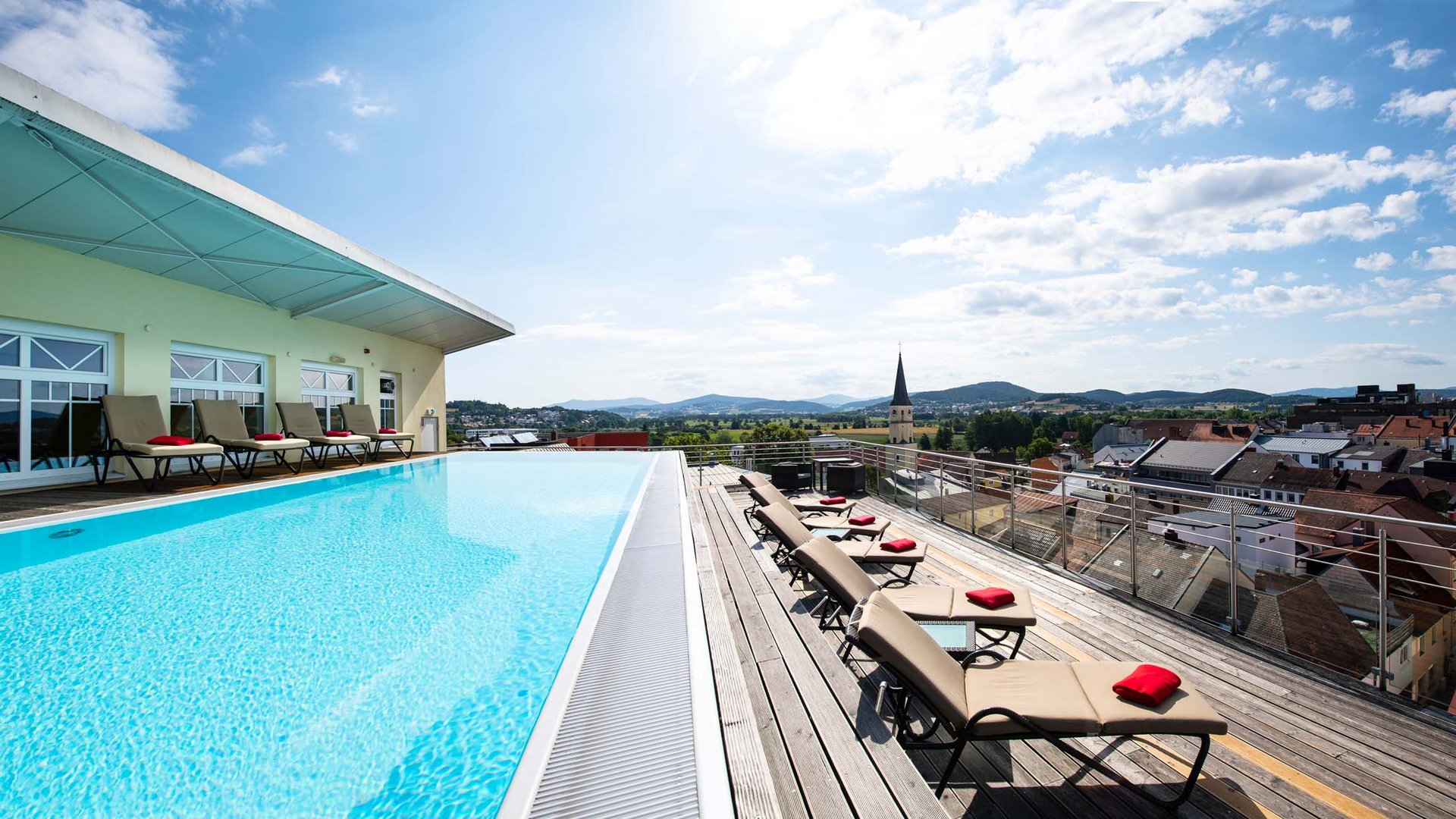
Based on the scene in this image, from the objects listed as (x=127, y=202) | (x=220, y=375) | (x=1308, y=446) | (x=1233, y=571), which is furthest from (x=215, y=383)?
(x=1308, y=446)

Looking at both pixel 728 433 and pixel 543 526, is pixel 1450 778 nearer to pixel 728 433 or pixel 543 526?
pixel 543 526

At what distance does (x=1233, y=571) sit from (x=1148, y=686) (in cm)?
187

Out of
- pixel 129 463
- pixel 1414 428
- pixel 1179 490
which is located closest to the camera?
pixel 1179 490

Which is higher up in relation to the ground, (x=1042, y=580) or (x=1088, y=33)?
(x=1088, y=33)

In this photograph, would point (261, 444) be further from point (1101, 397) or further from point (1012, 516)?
point (1101, 397)

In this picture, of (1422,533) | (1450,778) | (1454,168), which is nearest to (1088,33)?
(1422,533)

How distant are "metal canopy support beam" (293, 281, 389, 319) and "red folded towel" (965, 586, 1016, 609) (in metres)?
9.60

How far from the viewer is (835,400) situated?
191500 millimetres

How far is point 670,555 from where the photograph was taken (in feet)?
12.1

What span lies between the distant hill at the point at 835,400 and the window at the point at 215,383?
538 ft

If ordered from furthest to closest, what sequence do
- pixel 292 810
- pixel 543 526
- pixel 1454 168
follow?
pixel 1454 168, pixel 543 526, pixel 292 810

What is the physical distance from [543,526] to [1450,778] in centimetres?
561

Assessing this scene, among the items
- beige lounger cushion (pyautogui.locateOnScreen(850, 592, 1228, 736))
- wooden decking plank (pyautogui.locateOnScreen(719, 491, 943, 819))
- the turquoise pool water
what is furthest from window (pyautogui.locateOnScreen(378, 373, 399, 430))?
beige lounger cushion (pyautogui.locateOnScreen(850, 592, 1228, 736))

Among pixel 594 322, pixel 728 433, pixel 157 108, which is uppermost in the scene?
pixel 157 108
